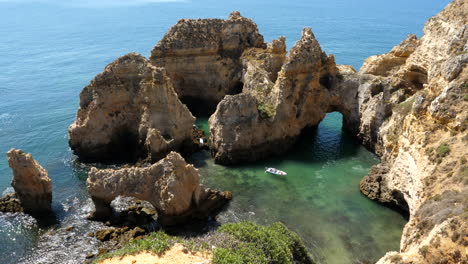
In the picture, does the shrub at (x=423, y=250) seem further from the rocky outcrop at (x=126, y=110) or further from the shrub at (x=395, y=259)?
Answer: the rocky outcrop at (x=126, y=110)

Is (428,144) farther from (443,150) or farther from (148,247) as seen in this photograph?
(148,247)

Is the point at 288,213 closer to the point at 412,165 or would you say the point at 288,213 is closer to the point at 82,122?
the point at 412,165

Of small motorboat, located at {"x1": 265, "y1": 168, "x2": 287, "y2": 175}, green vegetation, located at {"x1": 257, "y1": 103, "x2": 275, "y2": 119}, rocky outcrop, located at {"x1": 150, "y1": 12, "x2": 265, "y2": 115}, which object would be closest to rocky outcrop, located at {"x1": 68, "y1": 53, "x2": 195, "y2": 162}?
green vegetation, located at {"x1": 257, "y1": 103, "x2": 275, "y2": 119}

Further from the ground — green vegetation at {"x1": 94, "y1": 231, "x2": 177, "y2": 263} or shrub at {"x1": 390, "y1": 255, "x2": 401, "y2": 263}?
shrub at {"x1": 390, "y1": 255, "x2": 401, "y2": 263}

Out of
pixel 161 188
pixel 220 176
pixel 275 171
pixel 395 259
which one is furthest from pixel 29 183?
pixel 395 259

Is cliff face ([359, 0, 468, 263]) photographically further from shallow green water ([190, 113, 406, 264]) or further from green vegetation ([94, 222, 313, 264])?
green vegetation ([94, 222, 313, 264])

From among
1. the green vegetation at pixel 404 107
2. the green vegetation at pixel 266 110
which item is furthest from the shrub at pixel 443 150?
the green vegetation at pixel 266 110

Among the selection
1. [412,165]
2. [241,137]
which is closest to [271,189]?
[241,137]
